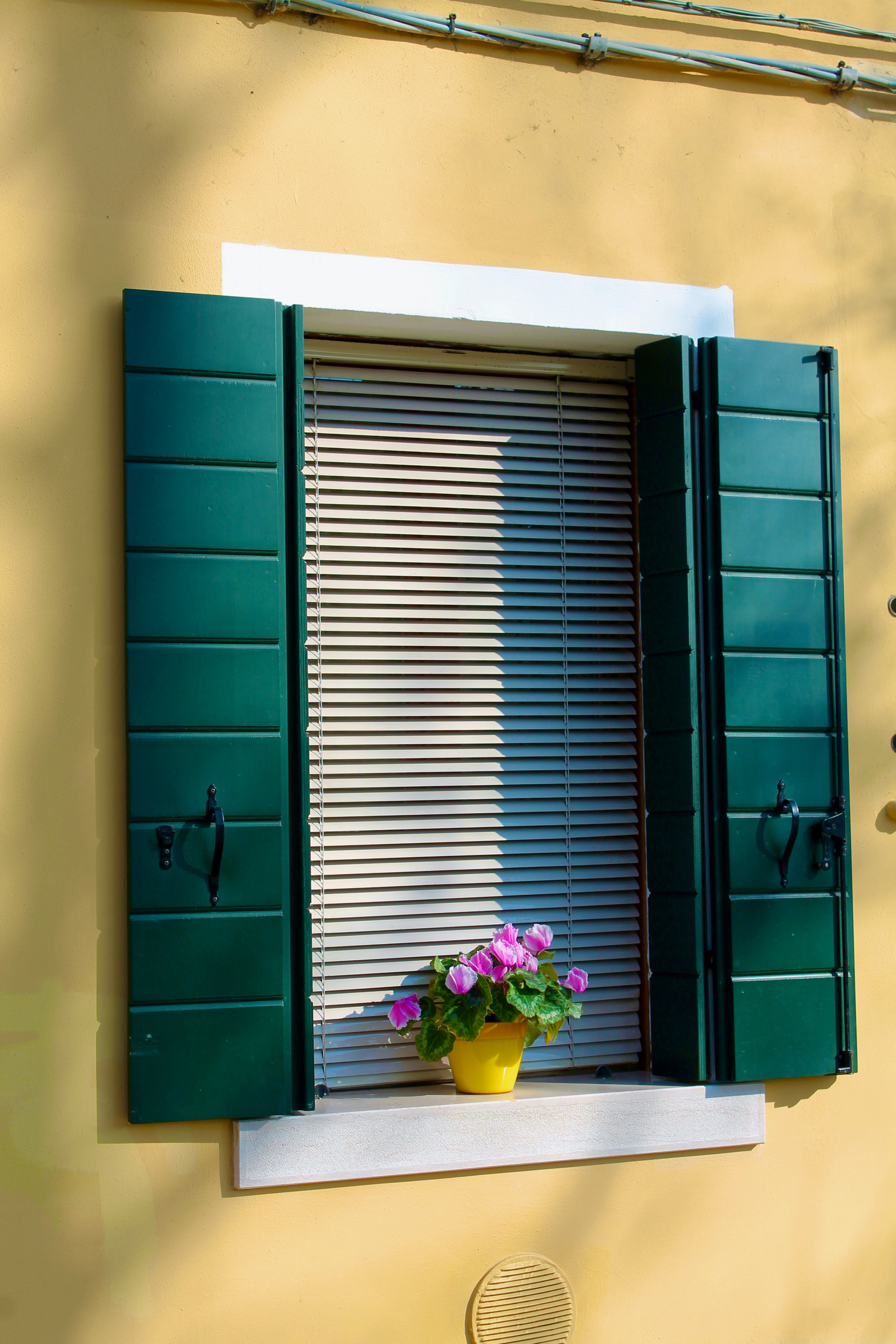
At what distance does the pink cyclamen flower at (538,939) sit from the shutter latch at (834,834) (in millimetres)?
756

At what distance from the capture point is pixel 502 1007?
3125 millimetres

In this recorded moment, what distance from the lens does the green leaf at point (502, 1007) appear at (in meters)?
3.12

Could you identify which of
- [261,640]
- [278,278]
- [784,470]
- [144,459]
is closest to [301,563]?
[261,640]

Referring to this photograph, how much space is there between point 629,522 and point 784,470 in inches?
17.5

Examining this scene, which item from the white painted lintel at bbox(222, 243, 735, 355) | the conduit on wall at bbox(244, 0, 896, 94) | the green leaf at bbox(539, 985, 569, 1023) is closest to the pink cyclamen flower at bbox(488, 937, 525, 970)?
the green leaf at bbox(539, 985, 569, 1023)

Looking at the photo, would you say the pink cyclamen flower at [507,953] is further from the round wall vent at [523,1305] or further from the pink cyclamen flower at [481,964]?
the round wall vent at [523,1305]

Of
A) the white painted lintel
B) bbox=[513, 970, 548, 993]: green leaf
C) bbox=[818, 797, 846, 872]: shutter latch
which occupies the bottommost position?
bbox=[513, 970, 548, 993]: green leaf

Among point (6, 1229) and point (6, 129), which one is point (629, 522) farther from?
point (6, 1229)

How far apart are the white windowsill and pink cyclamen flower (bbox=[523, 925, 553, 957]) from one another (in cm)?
35

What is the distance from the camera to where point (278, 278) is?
10.3 feet

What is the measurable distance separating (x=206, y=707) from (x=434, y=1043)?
3.24 feet

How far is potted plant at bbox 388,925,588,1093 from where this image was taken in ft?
10.2

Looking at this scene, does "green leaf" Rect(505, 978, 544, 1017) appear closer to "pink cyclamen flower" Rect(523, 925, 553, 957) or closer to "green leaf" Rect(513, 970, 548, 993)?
"green leaf" Rect(513, 970, 548, 993)

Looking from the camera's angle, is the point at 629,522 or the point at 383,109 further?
the point at 629,522
